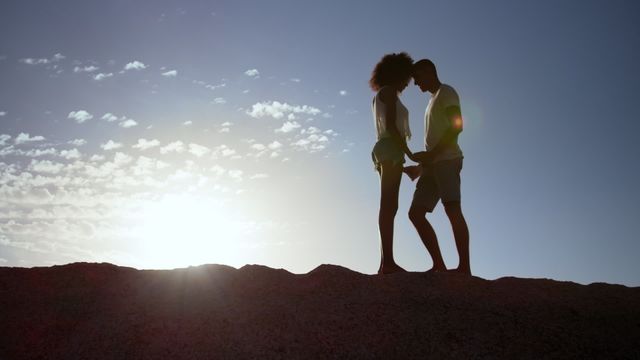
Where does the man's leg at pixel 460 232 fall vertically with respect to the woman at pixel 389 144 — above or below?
below

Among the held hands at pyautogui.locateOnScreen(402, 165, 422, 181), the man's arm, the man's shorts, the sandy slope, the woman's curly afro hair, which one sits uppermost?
the woman's curly afro hair

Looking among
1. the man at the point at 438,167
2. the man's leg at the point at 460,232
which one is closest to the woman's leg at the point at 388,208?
the man at the point at 438,167

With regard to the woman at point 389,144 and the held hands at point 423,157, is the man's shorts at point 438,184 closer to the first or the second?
the held hands at point 423,157

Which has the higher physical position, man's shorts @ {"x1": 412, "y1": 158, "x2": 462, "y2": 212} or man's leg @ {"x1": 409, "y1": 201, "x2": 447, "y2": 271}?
man's shorts @ {"x1": 412, "y1": 158, "x2": 462, "y2": 212}

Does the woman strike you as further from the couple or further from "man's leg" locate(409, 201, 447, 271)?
"man's leg" locate(409, 201, 447, 271)

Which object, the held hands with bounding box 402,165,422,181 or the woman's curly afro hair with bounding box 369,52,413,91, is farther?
the held hands with bounding box 402,165,422,181

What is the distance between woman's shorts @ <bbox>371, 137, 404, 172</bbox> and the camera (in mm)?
5039

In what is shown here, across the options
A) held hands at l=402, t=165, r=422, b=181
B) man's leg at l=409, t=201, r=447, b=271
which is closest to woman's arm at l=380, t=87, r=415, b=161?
held hands at l=402, t=165, r=422, b=181

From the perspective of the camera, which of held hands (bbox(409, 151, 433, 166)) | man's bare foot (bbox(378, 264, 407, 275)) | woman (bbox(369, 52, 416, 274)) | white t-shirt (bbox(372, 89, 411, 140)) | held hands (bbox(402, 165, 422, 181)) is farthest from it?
held hands (bbox(402, 165, 422, 181))

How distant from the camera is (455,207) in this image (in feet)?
16.7

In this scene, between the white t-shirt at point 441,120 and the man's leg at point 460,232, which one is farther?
the white t-shirt at point 441,120

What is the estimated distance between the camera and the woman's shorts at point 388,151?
198 inches

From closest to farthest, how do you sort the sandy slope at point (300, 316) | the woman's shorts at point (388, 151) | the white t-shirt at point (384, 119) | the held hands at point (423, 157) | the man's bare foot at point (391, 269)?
the sandy slope at point (300, 316), the man's bare foot at point (391, 269), the woman's shorts at point (388, 151), the white t-shirt at point (384, 119), the held hands at point (423, 157)

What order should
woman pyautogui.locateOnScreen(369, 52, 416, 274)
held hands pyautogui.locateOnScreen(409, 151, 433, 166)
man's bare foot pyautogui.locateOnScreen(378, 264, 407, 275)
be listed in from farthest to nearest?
held hands pyautogui.locateOnScreen(409, 151, 433, 166)
woman pyautogui.locateOnScreen(369, 52, 416, 274)
man's bare foot pyautogui.locateOnScreen(378, 264, 407, 275)
